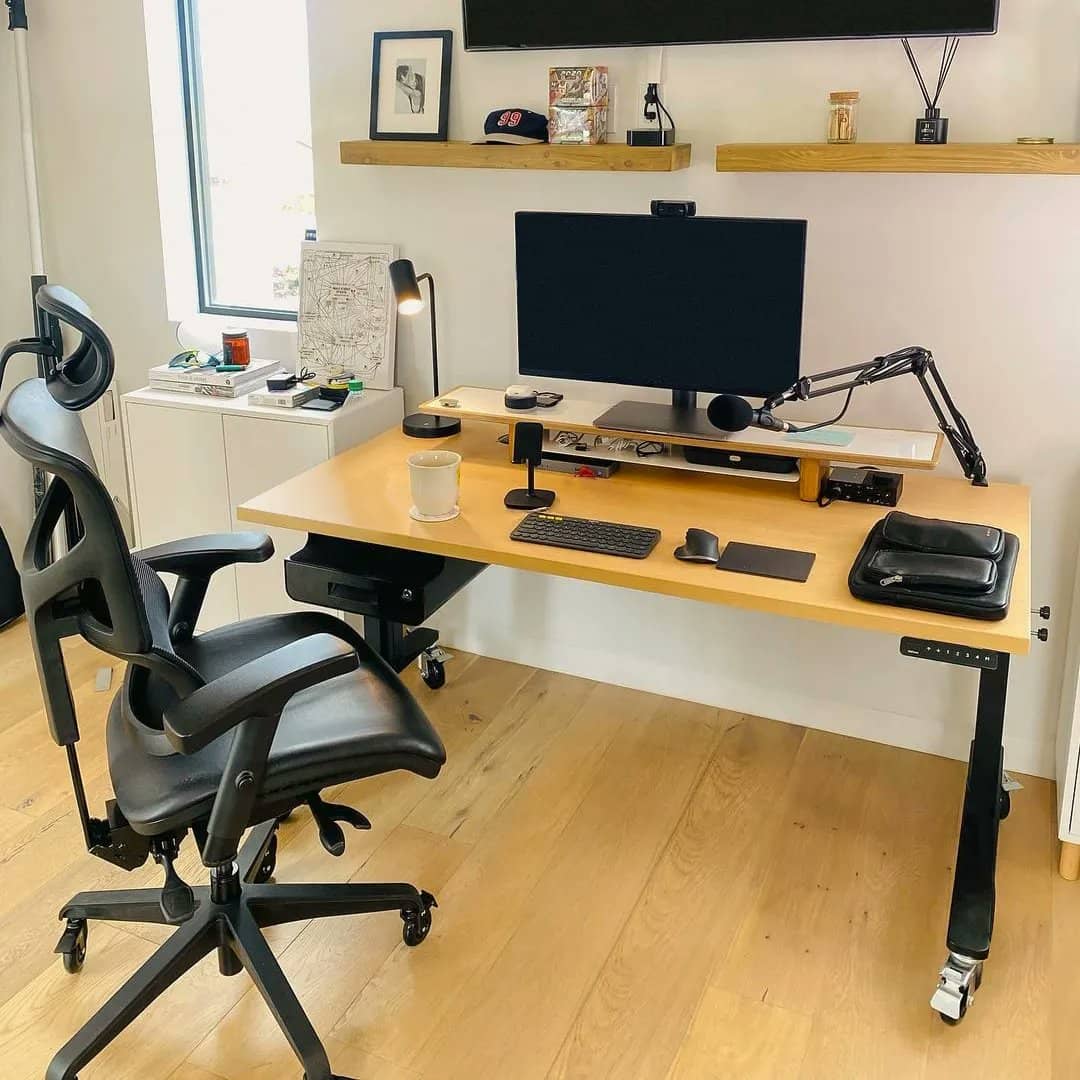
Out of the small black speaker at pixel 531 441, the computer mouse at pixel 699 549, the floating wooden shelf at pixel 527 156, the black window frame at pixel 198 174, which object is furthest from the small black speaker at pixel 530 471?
the black window frame at pixel 198 174

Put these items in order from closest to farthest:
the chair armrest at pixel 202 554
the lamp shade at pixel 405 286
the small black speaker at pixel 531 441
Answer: the chair armrest at pixel 202 554 < the small black speaker at pixel 531 441 < the lamp shade at pixel 405 286

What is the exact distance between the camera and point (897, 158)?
2.28 metres

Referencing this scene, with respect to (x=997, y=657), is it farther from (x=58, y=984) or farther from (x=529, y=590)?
(x=58, y=984)

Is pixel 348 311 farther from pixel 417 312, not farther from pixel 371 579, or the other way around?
pixel 371 579

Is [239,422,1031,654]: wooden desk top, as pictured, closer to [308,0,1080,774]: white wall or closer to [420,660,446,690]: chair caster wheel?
[308,0,1080,774]: white wall

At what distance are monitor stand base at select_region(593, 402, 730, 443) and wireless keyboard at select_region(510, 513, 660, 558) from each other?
32 cm

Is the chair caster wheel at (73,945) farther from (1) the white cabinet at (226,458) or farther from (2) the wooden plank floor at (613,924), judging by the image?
(1) the white cabinet at (226,458)

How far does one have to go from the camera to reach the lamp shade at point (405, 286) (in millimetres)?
2586

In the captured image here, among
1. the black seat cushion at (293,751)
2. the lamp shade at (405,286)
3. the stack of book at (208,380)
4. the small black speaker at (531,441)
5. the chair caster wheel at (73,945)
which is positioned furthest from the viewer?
the stack of book at (208,380)

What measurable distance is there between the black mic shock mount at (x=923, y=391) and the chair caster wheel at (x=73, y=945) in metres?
1.57

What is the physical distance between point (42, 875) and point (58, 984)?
32 cm

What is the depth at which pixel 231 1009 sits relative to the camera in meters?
2.06

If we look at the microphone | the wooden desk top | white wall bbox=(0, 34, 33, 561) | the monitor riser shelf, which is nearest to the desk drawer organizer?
the wooden desk top

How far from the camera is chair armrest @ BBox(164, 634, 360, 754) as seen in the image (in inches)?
63.0
